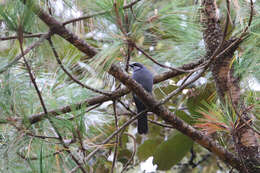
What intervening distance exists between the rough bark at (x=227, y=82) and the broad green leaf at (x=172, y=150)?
60 cm

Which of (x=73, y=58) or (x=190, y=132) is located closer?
(x=73, y=58)

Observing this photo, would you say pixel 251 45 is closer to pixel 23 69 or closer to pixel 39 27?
pixel 39 27

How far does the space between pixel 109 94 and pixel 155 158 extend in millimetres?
921

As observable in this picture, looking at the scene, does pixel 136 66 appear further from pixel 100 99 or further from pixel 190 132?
pixel 190 132

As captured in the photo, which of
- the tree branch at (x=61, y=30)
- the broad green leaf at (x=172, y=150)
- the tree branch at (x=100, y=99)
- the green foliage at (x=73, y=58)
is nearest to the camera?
the green foliage at (x=73, y=58)

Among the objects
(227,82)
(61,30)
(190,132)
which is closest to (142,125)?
(190,132)

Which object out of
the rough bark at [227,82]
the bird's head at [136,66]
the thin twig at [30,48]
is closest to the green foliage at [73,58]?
the thin twig at [30,48]

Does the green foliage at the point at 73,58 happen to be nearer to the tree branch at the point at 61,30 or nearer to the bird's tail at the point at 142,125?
the tree branch at the point at 61,30

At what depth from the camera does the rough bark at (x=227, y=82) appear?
1.92 meters

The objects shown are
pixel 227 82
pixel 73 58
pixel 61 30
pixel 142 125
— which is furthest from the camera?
pixel 142 125

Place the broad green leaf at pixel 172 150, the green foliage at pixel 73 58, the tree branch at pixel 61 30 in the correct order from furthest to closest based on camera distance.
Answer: the broad green leaf at pixel 172 150
the tree branch at pixel 61 30
the green foliage at pixel 73 58

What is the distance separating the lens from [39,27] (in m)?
1.54

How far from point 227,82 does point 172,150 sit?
0.83 meters

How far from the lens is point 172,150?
2.55 m
